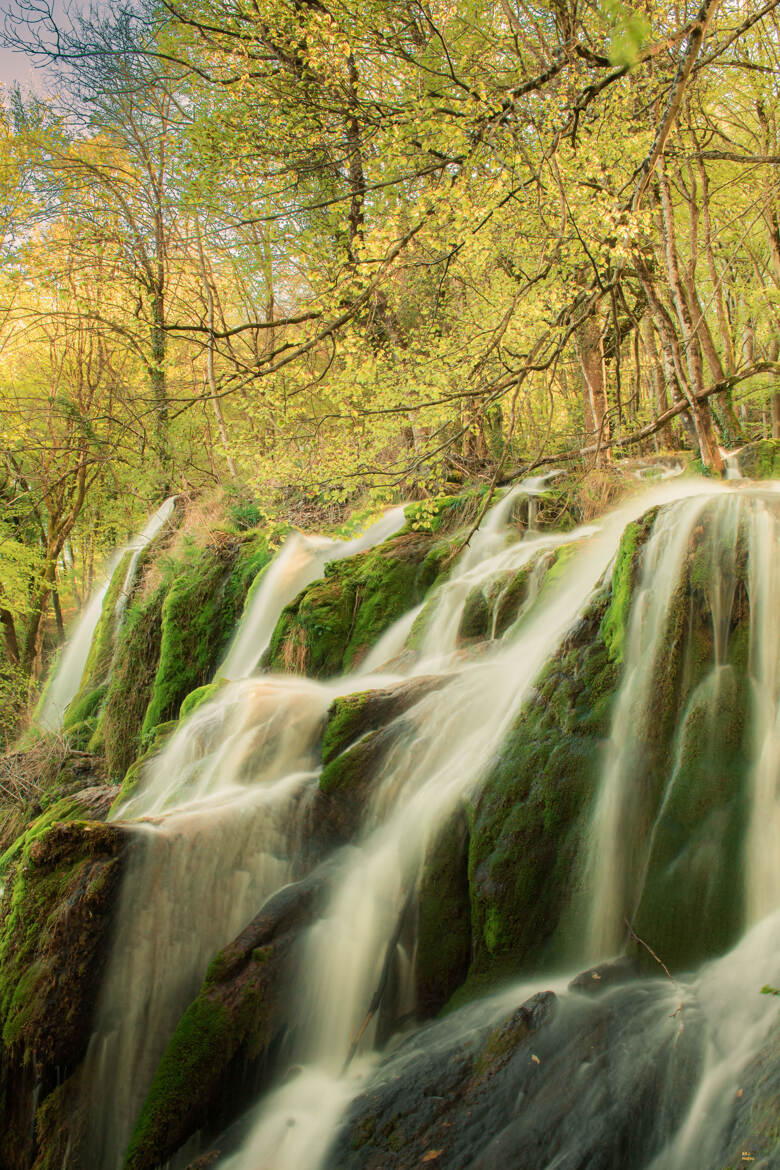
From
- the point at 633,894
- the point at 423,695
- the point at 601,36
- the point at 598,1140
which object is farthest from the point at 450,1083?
the point at 601,36

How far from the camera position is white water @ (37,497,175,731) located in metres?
13.0

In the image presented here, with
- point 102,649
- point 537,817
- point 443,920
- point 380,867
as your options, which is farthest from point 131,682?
point 537,817

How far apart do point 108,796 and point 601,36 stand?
24.8 ft

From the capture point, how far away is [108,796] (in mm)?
6887

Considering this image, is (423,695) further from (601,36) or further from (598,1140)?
(601,36)

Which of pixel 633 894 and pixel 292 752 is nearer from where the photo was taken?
pixel 633 894

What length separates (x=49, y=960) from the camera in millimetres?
4012

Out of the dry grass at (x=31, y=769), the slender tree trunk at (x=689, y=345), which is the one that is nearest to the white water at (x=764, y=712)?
the slender tree trunk at (x=689, y=345)

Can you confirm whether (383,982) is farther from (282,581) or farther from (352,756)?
(282,581)

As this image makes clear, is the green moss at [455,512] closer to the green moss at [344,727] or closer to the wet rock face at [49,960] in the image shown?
the green moss at [344,727]

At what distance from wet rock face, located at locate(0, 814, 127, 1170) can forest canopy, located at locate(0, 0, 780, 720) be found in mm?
3039

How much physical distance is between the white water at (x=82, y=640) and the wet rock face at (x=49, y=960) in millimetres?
8659

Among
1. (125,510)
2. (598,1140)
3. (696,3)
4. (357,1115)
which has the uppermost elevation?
(696,3)

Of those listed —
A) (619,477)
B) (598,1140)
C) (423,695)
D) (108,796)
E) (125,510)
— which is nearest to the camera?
(598,1140)
